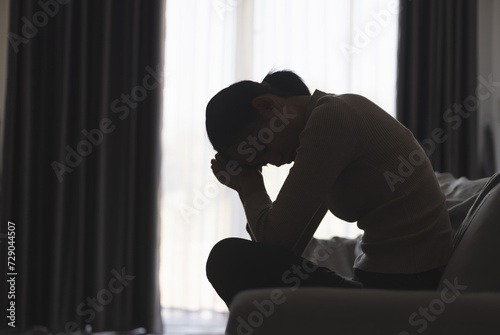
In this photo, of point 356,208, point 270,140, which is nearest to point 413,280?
point 356,208

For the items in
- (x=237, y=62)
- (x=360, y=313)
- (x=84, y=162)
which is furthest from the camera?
(x=237, y=62)

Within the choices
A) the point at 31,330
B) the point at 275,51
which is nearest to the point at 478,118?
the point at 275,51

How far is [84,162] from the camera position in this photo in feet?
8.84

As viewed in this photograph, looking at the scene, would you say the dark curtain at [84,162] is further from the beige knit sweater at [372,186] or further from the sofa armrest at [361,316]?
the sofa armrest at [361,316]

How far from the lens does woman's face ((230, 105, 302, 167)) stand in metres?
1.08

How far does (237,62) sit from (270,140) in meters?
1.78

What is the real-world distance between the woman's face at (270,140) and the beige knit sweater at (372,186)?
11 cm

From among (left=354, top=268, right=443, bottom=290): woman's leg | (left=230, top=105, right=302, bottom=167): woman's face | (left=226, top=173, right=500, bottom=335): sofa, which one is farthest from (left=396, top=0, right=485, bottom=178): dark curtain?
(left=226, top=173, right=500, bottom=335): sofa

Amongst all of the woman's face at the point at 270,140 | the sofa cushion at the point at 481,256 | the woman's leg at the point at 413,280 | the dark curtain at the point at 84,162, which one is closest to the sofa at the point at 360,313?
the sofa cushion at the point at 481,256

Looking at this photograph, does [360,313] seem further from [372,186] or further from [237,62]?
[237,62]

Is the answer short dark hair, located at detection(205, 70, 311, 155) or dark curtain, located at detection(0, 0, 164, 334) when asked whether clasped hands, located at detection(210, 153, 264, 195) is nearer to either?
short dark hair, located at detection(205, 70, 311, 155)

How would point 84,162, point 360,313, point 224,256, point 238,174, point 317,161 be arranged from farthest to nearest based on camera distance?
point 84,162 < point 238,174 < point 224,256 < point 317,161 < point 360,313

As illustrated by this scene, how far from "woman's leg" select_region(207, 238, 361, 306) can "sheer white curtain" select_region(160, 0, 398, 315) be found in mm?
1749

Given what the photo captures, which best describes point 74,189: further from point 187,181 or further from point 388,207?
point 388,207
